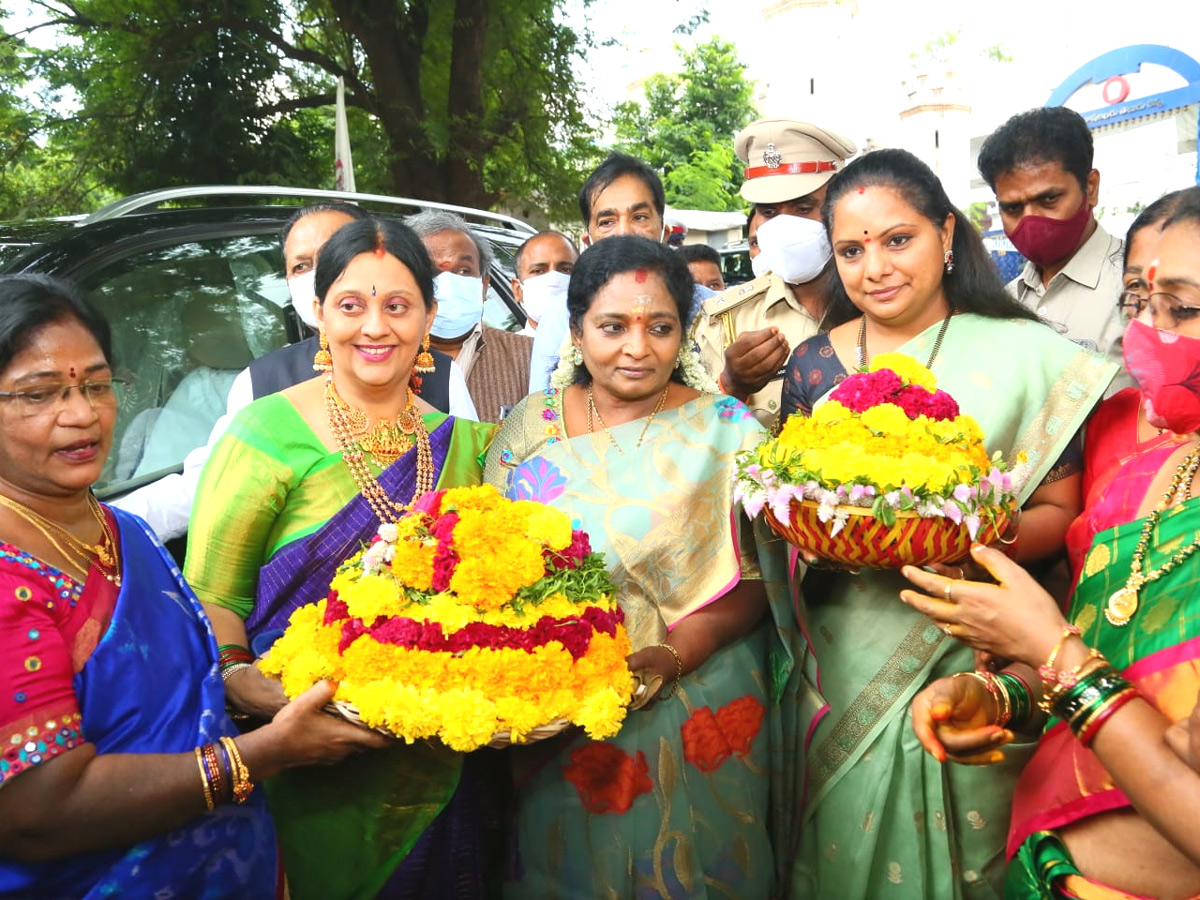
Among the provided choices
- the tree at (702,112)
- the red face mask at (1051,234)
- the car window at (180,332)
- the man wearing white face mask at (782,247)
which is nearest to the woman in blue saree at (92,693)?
the car window at (180,332)

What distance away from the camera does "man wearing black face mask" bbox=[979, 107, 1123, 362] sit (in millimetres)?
4102

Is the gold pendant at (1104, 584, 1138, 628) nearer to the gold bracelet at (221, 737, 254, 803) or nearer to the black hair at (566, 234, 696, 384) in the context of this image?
the black hair at (566, 234, 696, 384)

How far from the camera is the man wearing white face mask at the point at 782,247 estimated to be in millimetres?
3938

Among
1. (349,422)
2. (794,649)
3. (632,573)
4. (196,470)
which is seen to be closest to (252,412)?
(349,422)

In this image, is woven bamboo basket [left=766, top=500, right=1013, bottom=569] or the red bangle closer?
the red bangle

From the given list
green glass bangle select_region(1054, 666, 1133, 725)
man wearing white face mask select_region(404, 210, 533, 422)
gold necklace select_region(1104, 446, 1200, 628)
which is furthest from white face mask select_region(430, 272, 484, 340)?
green glass bangle select_region(1054, 666, 1133, 725)

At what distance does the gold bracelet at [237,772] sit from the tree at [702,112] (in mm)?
26204

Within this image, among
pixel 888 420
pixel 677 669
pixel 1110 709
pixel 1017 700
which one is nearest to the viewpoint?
pixel 1110 709

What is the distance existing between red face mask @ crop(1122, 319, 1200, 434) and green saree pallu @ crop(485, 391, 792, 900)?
44.8 inches

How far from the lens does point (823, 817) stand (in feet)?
9.50

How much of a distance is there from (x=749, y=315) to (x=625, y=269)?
116cm

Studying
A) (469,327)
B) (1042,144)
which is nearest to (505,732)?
(469,327)

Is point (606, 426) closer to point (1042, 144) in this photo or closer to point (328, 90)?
point (1042, 144)

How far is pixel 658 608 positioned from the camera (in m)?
2.89
